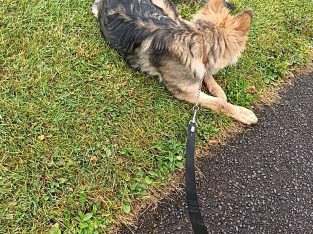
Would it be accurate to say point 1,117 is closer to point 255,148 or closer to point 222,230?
point 222,230

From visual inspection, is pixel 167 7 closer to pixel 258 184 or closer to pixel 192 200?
pixel 258 184

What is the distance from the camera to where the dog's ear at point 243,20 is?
3580 mm

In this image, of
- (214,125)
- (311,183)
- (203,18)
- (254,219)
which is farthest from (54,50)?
(311,183)

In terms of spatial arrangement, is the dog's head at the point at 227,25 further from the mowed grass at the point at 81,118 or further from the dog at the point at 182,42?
the mowed grass at the point at 81,118

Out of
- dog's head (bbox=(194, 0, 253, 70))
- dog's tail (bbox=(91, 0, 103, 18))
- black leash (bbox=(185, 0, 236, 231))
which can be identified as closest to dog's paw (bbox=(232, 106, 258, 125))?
dog's head (bbox=(194, 0, 253, 70))

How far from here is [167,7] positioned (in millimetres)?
4566

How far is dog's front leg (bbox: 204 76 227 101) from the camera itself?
427 centimetres

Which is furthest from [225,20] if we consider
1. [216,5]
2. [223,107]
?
[223,107]

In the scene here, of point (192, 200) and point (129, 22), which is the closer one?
point (192, 200)

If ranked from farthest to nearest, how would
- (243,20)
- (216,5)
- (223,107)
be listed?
(223,107), (216,5), (243,20)

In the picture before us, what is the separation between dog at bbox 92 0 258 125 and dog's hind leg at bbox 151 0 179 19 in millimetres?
83

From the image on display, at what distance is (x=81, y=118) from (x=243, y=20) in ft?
6.07

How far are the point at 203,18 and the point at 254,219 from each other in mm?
2007

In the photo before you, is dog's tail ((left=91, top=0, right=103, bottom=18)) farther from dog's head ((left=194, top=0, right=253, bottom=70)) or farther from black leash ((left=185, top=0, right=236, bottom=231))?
black leash ((left=185, top=0, right=236, bottom=231))
